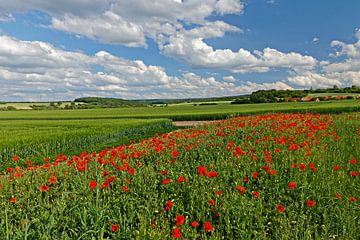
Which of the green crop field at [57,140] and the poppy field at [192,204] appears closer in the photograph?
the poppy field at [192,204]

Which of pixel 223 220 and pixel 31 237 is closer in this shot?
pixel 31 237

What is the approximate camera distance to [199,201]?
4.24 metres

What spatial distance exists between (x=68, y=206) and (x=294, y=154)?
5.00 m

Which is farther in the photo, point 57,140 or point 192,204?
point 57,140

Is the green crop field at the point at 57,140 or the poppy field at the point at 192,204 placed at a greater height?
the poppy field at the point at 192,204

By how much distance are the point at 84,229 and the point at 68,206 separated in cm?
100

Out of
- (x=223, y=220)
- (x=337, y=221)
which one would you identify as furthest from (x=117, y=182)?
(x=337, y=221)

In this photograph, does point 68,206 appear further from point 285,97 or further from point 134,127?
point 285,97

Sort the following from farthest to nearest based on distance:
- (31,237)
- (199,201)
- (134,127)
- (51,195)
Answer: (134,127), (51,195), (199,201), (31,237)

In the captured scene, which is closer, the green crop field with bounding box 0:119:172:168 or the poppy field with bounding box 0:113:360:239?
the poppy field with bounding box 0:113:360:239

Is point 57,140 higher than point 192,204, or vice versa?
point 192,204

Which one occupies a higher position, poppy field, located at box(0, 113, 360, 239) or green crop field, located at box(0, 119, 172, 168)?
poppy field, located at box(0, 113, 360, 239)

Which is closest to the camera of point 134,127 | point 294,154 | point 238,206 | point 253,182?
point 238,206

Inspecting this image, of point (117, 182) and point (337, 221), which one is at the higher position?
point (117, 182)
